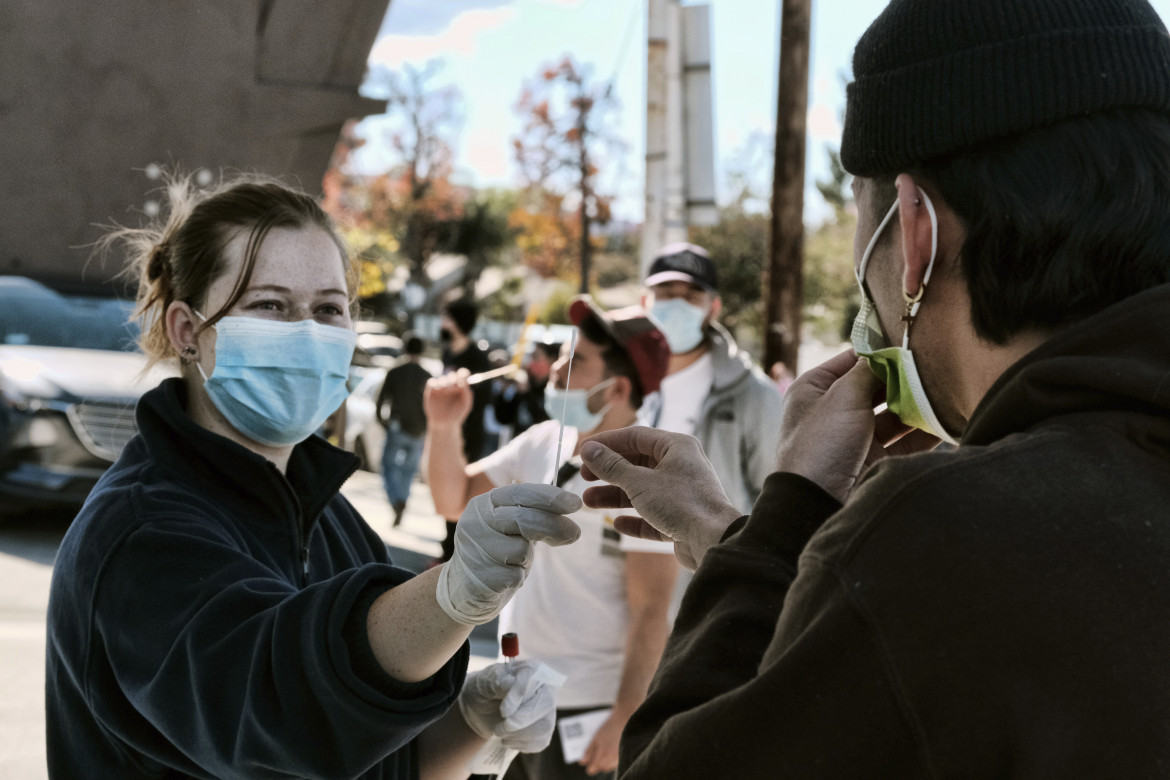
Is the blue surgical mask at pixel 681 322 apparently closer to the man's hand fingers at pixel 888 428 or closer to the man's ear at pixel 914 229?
the man's hand fingers at pixel 888 428

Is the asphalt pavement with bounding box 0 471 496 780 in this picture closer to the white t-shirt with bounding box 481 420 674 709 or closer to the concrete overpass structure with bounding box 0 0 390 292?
the white t-shirt with bounding box 481 420 674 709

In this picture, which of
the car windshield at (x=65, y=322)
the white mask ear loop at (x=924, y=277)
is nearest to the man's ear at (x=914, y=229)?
the white mask ear loop at (x=924, y=277)

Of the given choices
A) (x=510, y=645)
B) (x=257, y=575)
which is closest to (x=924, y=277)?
(x=257, y=575)

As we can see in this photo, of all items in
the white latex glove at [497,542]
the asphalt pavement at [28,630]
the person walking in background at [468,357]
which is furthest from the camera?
the person walking in background at [468,357]

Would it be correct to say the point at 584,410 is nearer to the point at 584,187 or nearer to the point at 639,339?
the point at 639,339


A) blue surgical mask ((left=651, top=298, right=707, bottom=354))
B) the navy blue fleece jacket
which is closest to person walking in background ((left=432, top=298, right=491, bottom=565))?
blue surgical mask ((left=651, top=298, right=707, bottom=354))

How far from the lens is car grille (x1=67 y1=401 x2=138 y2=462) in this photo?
676 cm

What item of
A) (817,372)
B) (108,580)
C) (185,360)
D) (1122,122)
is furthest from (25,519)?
(1122,122)

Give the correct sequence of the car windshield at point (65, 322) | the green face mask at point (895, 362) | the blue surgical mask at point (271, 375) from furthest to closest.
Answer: the car windshield at point (65, 322) → the blue surgical mask at point (271, 375) → the green face mask at point (895, 362)

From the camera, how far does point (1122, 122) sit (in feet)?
3.33

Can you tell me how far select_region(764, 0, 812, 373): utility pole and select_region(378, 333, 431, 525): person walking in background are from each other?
320cm

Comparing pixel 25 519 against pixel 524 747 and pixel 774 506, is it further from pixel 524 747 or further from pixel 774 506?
pixel 774 506

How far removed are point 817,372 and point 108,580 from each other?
112 cm

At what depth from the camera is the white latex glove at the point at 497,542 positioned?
4.73ft
